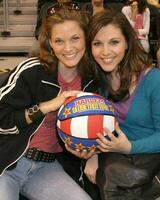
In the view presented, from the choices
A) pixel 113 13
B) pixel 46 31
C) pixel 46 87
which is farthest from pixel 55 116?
pixel 113 13

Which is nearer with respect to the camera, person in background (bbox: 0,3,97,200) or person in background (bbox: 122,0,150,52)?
person in background (bbox: 0,3,97,200)

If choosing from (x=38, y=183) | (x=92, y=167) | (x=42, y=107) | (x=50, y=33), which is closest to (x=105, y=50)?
(x=50, y=33)

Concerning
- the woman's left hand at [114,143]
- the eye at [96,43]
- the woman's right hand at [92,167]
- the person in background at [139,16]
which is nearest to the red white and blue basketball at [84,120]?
the woman's left hand at [114,143]

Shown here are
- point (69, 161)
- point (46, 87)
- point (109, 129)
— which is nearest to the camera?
point (109, 129)

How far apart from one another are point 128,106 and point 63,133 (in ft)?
1.28

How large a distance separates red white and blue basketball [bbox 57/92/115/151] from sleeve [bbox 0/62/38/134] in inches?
8.3

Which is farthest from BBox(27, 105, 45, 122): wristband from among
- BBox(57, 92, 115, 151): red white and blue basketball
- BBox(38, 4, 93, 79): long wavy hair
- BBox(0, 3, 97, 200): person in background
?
BBox(38, 4, 93, 79): long wavy hair

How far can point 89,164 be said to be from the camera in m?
2.08

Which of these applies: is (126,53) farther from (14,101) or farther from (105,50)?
(14,101)

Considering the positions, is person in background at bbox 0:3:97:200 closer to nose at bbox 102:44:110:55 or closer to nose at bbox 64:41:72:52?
nose at bbox 64:41:72:52

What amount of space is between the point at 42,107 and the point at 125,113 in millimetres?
442

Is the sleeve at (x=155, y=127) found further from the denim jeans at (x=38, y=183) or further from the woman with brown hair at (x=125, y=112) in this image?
the denim jeans at (x=38, y=183)

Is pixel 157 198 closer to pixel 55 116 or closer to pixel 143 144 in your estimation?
pixel 143 144

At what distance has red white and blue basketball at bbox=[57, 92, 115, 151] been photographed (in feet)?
6.10
